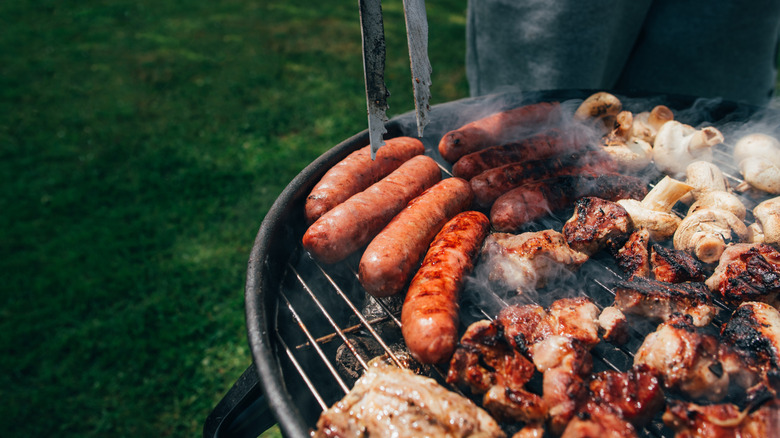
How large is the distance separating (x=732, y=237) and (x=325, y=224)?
2.38 meters

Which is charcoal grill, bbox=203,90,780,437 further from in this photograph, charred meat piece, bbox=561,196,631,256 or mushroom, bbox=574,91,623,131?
mushroom, bbox=574,91,623,131

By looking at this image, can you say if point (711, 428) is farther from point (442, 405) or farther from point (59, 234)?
point (59, 234)

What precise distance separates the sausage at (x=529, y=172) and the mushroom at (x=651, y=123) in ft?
1.52

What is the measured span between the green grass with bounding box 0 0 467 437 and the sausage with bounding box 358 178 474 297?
2.45 meters

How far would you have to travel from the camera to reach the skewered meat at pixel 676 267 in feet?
8.00

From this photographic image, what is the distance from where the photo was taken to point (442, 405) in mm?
1761

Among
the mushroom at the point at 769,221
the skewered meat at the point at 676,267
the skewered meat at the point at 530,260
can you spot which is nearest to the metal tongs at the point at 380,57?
the skewered meat at the point at 530,260

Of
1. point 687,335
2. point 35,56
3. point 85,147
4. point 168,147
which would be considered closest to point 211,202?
point 168,147

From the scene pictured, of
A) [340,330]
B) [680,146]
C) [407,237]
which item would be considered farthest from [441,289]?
[680,146]

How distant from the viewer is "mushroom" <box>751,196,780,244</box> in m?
2.52

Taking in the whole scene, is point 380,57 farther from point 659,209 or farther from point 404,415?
point 659,209

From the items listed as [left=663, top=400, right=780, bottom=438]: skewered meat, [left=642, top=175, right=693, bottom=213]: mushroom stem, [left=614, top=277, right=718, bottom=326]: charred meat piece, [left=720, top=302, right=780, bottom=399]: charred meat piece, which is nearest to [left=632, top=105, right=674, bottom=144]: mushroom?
[left=642, top=175, right=693, bottom=213]: mushroom stem

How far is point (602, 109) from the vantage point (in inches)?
135

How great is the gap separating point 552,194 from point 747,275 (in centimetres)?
109
